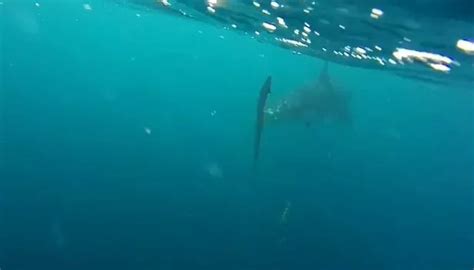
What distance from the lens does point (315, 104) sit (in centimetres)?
2656

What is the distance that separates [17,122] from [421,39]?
53406 mm

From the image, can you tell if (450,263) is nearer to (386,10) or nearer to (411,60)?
(411,60)

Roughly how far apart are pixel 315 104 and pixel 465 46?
12.3 metres

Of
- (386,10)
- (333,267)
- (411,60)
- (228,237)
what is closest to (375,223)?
(333,267)

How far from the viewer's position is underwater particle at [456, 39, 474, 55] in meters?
14.0

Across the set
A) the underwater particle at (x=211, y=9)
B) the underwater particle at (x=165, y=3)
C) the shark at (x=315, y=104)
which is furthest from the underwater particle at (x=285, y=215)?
the underwater particle at (x=165, y=3)

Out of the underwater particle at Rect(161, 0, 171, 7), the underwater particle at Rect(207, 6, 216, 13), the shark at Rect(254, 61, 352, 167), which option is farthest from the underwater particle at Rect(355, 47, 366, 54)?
the underwater particle at Rect(161, 0, 171, 7)

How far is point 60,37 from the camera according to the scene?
590ft

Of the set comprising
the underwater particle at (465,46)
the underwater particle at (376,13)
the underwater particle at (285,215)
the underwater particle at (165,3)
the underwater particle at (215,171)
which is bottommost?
the underwater particle at (215,171)

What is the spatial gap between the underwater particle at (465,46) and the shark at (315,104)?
1059 centimetres

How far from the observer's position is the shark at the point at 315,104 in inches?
1030

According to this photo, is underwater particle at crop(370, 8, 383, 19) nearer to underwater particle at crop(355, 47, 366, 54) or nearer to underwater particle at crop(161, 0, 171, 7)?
underwater particle at crop(355, 47, 366, 54)

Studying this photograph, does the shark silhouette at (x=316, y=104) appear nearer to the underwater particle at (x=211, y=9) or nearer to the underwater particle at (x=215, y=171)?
the underwater particle at (x=211, y=9)

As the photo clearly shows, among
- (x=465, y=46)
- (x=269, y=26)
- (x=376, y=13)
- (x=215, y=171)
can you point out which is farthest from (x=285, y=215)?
(x=376, y=13)
